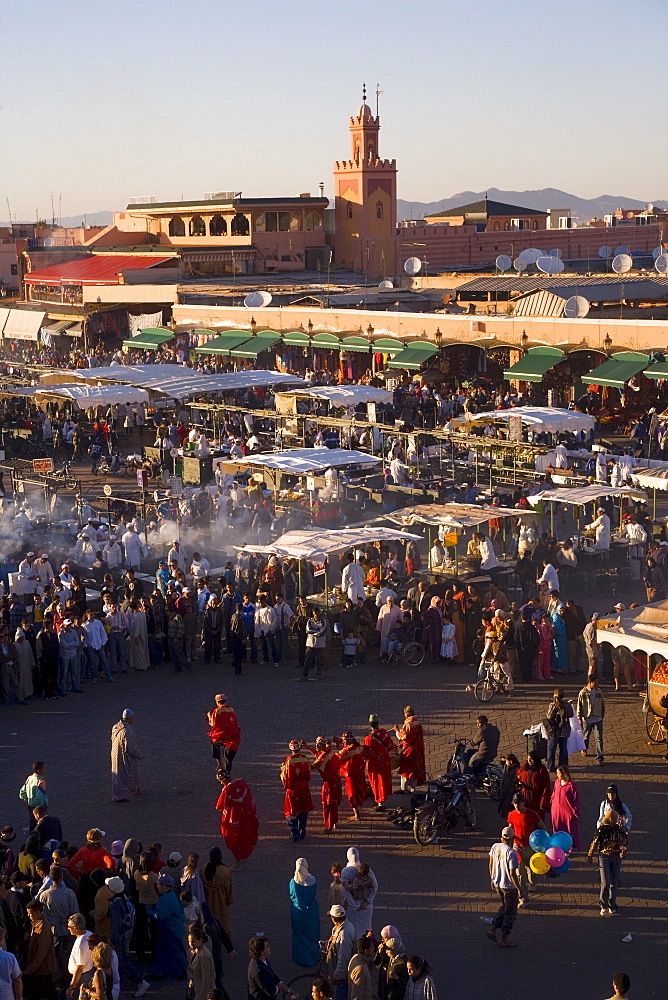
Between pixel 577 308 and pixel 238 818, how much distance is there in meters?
25.9

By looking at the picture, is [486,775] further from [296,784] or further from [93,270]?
[93,270]

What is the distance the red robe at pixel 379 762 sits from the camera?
11984mm

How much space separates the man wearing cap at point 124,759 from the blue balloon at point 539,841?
12.7 ft

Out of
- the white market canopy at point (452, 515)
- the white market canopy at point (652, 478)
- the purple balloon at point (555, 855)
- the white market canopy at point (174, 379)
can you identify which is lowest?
the purple balloon at point (555, 855)

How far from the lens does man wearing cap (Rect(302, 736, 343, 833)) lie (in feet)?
37.8

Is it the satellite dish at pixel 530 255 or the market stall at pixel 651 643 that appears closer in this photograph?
the market stall at pixel 651 643

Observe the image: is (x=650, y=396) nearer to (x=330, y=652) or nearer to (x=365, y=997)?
(x=330, y=652)

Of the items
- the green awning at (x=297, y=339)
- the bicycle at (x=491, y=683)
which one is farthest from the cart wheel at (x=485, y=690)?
the green awning at (x=297, y=339)

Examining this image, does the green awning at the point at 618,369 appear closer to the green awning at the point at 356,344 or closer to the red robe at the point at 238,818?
the green awning at the point at 356,344

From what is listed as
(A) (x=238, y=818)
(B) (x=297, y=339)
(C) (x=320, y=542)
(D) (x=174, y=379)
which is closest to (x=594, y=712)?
(A) (x=238, y=818)

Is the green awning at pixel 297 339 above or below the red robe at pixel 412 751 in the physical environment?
above

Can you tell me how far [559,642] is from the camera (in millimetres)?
15773

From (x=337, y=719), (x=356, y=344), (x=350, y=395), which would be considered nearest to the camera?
(x=337, y=719)

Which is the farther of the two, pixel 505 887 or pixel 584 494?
pixel 584 494
